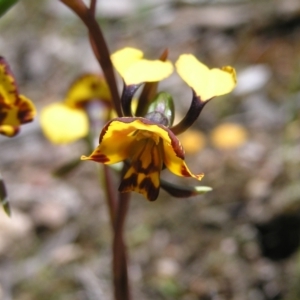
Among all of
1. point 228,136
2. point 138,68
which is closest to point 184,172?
point 138,68

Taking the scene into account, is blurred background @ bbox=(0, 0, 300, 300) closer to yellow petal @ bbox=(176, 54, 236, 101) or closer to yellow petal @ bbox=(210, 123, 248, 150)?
yellow petal @ bbox=(210, 123, 248, 150)

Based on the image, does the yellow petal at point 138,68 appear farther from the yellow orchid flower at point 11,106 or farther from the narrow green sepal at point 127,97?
the yellow orchid flower at point 11,106

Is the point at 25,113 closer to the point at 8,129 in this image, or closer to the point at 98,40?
the point at 8,129

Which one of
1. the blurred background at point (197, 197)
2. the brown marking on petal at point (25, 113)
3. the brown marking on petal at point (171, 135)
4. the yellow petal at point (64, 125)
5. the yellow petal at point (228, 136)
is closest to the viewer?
the brown marking on petal at point (171, 135)

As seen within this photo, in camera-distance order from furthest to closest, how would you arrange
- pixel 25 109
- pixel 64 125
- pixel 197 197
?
pixel 197 197
pixel 64 125
pixel 25 109

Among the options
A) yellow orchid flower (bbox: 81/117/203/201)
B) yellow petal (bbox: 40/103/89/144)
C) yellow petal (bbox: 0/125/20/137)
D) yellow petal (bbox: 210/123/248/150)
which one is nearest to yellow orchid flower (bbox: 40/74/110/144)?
yellow petal (bbox: 40/103/89/144)

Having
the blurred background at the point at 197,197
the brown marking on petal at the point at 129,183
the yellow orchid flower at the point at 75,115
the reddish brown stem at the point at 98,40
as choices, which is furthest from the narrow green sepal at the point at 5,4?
the blurred background at the point at 197,197

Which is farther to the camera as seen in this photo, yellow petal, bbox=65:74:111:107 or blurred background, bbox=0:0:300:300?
blurred background, bbox=0:0:300:300
